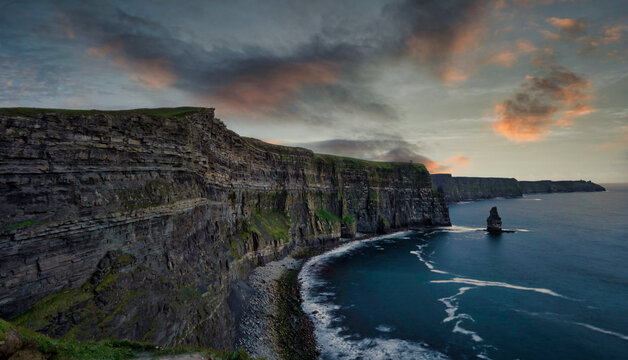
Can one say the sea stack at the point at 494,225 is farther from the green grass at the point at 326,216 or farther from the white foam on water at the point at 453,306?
the white foam on water at the point at 453,306

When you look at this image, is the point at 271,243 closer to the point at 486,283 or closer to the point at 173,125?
the point at 173,125

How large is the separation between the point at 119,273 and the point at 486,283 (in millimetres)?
62301

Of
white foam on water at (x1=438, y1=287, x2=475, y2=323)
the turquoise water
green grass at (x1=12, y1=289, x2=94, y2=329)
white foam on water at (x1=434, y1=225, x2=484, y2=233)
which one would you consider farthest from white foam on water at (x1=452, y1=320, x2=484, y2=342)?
white foam on water at (x1=434, y1=225, x2=484, y2=233)

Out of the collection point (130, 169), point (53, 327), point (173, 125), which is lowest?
point (53, 327)

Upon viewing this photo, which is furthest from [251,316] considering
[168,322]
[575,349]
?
[575,349]

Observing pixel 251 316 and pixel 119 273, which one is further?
pixel 251 316

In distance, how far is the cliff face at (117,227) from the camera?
1730cm

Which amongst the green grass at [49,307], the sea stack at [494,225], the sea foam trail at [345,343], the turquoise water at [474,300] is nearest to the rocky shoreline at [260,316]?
the sea foam trail at [345,343]

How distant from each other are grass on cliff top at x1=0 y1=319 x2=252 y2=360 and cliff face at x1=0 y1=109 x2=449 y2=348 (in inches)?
190

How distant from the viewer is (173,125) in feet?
101

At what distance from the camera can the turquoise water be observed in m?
34.0

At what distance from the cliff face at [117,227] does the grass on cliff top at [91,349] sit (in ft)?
15.9

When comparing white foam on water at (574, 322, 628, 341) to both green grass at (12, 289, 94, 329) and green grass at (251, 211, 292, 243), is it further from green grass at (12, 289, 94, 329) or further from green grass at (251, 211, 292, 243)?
green grass at (12, 289, 94, 329)

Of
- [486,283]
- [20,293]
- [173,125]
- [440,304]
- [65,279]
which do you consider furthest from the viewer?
[486,283]
